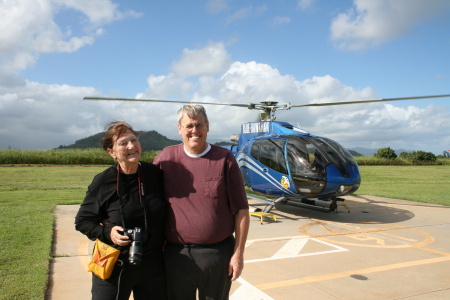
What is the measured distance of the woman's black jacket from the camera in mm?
2289

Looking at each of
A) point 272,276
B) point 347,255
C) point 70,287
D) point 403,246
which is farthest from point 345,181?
point 70,287

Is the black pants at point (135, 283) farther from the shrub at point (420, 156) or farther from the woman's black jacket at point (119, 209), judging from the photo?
the shrub at point (420, 156)

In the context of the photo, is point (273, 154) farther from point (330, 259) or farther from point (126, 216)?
point (126, 216)

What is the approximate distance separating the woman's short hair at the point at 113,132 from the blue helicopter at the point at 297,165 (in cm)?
591

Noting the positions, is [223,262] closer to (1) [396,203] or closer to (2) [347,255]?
(2) [347,255]

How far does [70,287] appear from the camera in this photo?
4.11 metres

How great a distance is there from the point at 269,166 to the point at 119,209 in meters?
6.78

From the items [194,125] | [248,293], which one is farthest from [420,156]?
[194,125]

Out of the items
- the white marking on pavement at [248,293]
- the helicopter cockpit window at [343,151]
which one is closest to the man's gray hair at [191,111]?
the white marking on pavement at [248,293]

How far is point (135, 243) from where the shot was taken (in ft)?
7.12

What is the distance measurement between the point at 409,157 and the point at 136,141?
156ft

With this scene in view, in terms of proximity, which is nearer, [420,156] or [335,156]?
[335,156]

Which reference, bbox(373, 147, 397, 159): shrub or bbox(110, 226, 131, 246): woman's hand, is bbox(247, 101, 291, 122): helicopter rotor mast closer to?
bbox(110, 226, 131, 246): woman's hand

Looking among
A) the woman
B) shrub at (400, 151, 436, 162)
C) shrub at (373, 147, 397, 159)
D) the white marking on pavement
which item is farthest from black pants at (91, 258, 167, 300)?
shrub at (400, 151, 436, 162)
